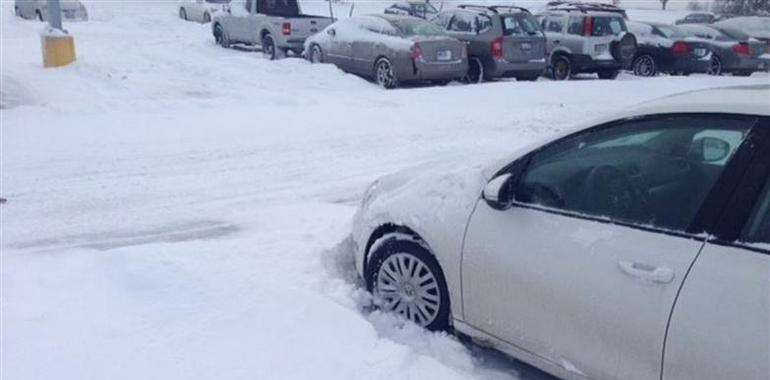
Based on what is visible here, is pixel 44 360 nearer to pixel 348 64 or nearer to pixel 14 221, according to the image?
pixel 14 221

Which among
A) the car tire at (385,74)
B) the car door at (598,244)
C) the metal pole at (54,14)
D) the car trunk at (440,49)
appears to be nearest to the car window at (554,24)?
the car trunk at (440,49)

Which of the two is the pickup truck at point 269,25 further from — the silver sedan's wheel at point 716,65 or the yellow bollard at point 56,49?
the silver sedan's wheel at point 716,65

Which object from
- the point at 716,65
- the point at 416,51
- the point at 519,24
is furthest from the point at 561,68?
the point at 716,65

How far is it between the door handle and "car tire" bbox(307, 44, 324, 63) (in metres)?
15.2

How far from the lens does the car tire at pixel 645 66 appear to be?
21.9 metres

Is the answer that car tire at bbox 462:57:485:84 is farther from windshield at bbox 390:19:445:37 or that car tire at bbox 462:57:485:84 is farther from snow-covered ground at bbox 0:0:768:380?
snow-covered ground at bbox 0:0:768:380

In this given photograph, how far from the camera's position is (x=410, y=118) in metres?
11.9

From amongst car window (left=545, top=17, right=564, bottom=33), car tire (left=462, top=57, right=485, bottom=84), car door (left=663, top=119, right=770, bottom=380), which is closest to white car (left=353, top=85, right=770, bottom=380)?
car door (left=663, top=119, right=770, bottom=380)

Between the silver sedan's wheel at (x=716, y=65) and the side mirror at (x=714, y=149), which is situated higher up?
the side mirror at (x=714, y=149)

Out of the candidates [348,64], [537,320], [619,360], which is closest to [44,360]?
[537,320]

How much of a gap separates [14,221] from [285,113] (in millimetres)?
5753

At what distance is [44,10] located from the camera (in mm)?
31328

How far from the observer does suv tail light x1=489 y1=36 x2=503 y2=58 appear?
1712cm

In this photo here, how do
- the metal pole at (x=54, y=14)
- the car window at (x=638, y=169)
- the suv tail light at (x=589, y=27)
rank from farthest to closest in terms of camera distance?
the suv tail light at (x=589, y=27) → the metal pole at (x=54, y=14) → the car window at (x=638, y=169)
